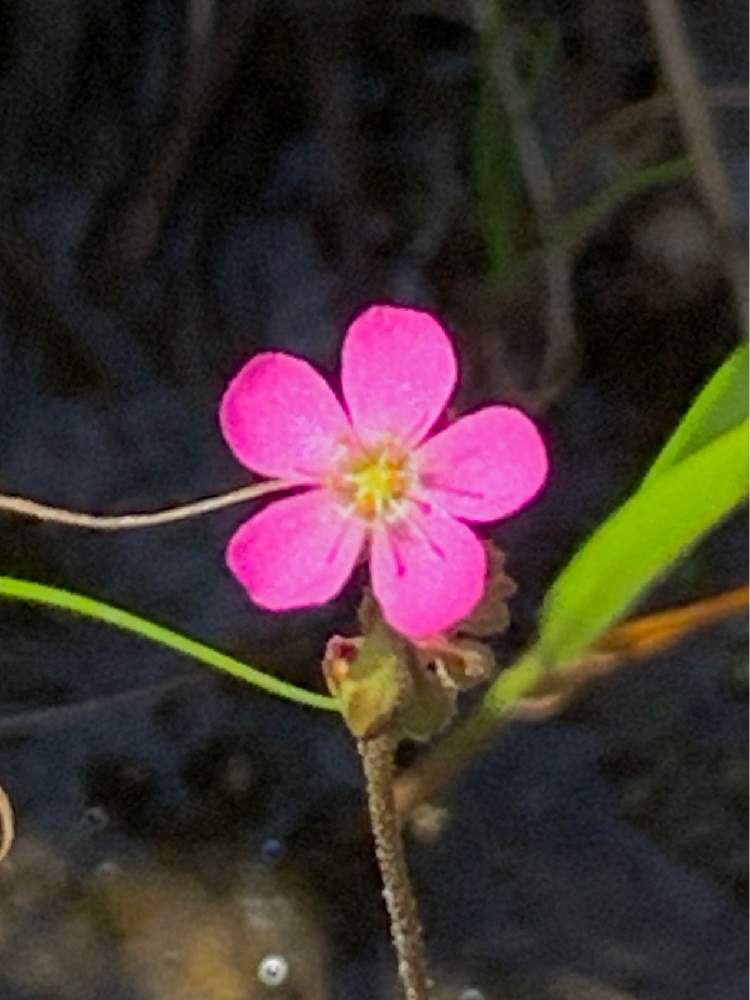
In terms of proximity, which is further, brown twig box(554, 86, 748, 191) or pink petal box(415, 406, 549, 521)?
brown twig box(554, 86, 748, 191)

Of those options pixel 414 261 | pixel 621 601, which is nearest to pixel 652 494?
pixel 621 601

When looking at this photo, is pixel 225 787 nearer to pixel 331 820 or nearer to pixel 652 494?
pixel 331 820

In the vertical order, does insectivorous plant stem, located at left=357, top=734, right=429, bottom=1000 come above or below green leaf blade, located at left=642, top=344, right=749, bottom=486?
below

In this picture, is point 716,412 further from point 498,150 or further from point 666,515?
point 498,150

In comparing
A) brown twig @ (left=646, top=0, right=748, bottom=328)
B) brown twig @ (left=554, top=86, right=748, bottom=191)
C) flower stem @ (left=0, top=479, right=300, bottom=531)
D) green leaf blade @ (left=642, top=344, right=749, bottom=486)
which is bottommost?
green leaf blade @ (left=642, top=344, right=749, bottom=486)

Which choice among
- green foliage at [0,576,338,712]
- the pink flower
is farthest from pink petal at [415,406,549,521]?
green foliage at [0,576,338,712]

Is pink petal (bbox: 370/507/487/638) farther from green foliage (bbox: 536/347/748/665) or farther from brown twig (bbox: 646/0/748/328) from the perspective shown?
brown twig (bbox: 646/0/748/328)

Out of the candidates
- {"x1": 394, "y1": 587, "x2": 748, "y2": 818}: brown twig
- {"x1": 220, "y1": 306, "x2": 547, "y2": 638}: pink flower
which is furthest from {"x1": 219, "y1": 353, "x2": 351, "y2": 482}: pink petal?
{"x1": 394, "y1": 587, "x2": 748, "y2": 818}: brown twig

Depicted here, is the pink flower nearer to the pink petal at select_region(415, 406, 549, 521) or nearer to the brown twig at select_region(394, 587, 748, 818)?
the pink petal at select_region(415, 406, 549, 521)
